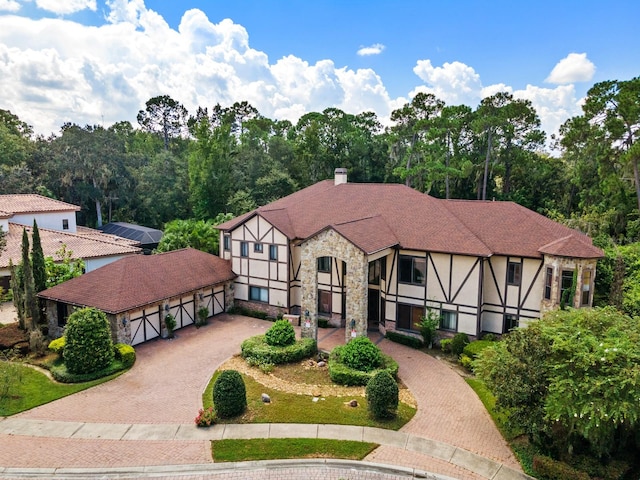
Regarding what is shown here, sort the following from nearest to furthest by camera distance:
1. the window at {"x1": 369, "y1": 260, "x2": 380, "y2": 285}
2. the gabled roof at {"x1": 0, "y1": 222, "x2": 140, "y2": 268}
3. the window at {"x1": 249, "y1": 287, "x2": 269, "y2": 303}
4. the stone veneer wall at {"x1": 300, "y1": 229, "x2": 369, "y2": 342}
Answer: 1. the stone veneer wall at {"x1": 300, "y1": 229, "x2": 369, "y2": 342}
2. the window at {"x1": 369, "y1": 260, "x2": 380, "y2": 285}
3. the window at {"x1": 249, "y1": 287, "x2": 269, "y2": 303}
4. the gabled roof at {"x1": 0, "y1": 222, "x2": 140, "y2": 268}

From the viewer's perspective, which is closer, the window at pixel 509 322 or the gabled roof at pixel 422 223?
the gabled roof at pixel 422 223

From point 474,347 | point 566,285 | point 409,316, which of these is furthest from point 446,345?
point 566,285

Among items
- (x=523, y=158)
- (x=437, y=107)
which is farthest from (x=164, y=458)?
(x=437, y=107)

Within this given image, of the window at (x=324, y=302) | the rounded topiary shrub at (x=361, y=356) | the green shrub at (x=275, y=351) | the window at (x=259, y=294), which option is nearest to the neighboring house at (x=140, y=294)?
the window at (x=259, y=294)

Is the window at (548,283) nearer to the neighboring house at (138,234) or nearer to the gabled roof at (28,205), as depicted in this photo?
the neighboring house at (138,234)

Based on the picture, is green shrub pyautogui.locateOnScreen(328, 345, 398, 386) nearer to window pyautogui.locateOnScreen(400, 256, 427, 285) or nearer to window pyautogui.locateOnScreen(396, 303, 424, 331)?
window pyautogui.locateOnScreen(396, 303, 424, 331)

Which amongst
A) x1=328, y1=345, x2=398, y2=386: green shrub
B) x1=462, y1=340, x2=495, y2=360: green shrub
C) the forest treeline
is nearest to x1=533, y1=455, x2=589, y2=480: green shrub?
x1=328, y1=345, x2=398, y2=386: green shrub
